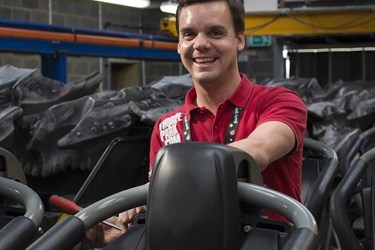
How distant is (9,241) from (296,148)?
668mm

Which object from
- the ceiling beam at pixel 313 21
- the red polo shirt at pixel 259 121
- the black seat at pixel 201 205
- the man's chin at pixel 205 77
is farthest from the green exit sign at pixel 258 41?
the black seat at pixel 201 205

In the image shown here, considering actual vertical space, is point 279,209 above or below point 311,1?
below

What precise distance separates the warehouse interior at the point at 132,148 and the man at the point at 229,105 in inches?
6.6

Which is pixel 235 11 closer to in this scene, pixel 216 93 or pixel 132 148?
pixel 216 93

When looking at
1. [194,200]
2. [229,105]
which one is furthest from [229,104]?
[194,200]

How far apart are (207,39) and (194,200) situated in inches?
21.5

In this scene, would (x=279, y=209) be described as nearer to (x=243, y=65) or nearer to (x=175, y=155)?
(x=175, y=155)

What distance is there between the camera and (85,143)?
98.1 inches

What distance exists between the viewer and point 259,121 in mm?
1611

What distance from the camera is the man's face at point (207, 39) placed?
158 cm

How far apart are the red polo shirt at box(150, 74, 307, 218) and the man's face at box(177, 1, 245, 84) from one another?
0.10 metres

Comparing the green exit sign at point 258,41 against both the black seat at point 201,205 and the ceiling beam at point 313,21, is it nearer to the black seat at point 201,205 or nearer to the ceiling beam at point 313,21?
the ceiling beam at point 313,21

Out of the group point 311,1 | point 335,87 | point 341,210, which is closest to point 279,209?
point 341,210

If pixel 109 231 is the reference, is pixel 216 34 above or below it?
above
